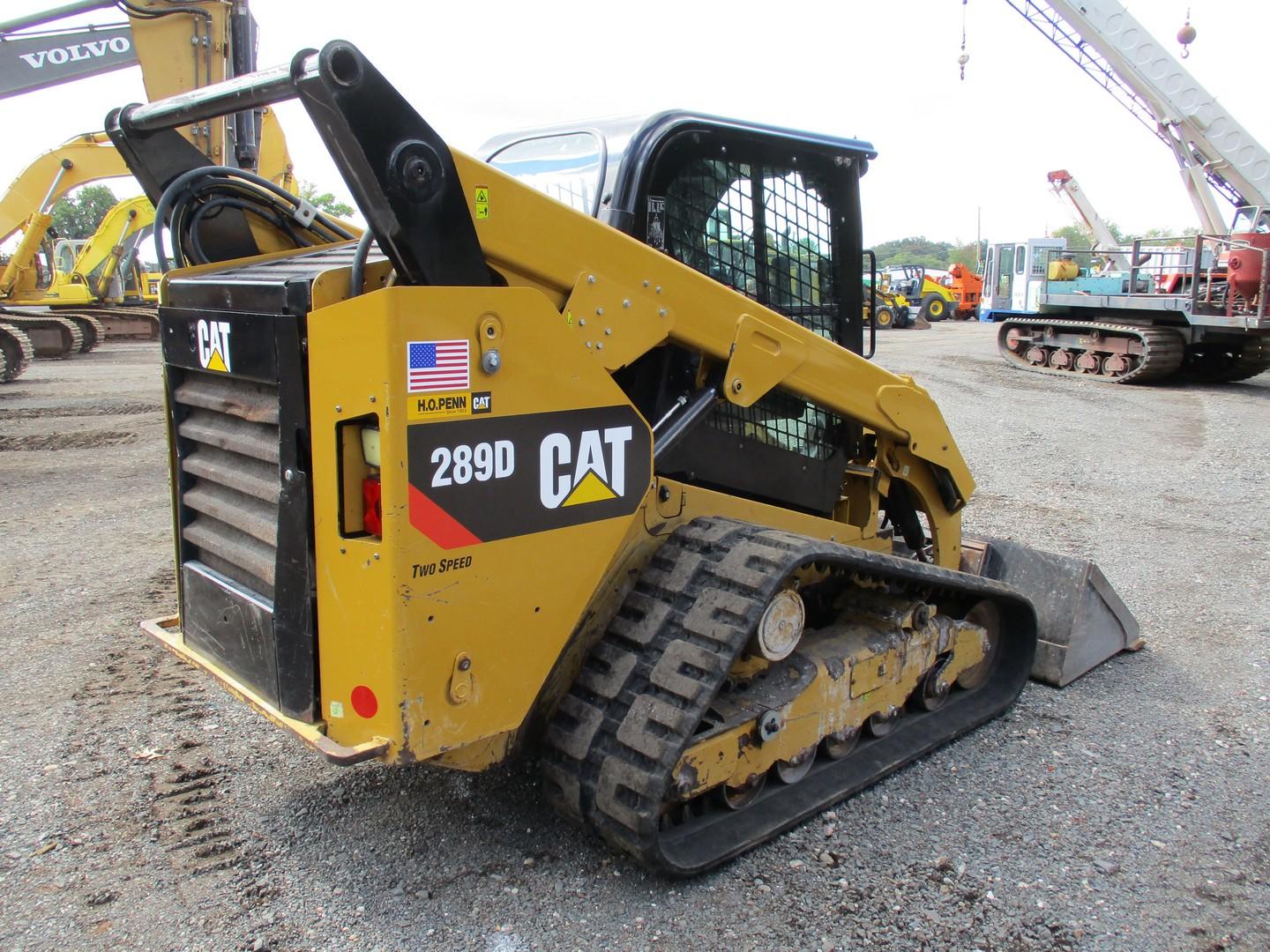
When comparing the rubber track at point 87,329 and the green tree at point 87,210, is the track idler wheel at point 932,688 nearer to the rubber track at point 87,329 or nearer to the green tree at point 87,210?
the rubber track at point 87,329

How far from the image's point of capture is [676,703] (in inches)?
111

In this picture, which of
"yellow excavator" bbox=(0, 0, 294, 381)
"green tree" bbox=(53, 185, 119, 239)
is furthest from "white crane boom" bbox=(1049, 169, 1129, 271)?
"green tree" bbox=(53, 185, 119, 239)

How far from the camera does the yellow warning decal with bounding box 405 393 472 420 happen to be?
241 cm

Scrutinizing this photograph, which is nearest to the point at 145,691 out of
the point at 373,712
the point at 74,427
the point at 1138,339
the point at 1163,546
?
the point at 373,712

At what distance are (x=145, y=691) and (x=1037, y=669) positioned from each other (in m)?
3.87

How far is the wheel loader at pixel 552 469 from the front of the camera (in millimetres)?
2475

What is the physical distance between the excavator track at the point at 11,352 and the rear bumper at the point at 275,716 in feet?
44.9

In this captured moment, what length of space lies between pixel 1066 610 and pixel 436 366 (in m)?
3.32

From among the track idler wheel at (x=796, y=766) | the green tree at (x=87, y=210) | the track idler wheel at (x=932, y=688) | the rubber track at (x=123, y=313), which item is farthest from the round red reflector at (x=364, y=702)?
the green tree at (x=87, y=210)

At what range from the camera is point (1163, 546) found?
6.75 metres

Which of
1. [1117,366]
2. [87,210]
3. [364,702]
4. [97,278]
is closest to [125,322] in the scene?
[97,278]

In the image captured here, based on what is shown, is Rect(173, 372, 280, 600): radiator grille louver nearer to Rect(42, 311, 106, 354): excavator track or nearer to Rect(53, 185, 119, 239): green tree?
Rect(42, 311, 106, 354): excavator track

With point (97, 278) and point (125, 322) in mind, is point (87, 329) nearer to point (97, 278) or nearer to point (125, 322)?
point (125, 322)

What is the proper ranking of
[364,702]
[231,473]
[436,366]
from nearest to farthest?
[436,366]
[364,702]
[231,473]
